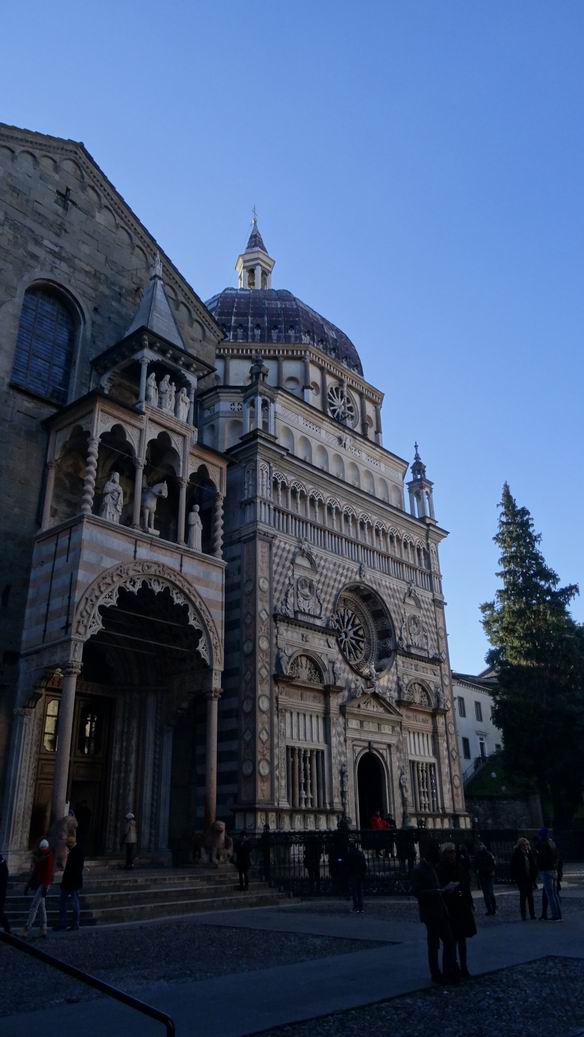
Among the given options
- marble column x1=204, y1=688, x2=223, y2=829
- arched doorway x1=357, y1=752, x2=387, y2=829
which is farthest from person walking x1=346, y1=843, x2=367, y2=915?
arched doorway x1=357, y1=752, x2=387, y2=829

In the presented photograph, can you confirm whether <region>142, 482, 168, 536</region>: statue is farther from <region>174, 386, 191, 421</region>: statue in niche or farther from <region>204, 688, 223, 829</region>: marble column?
<region>204, 688, 223, 829</region>: marble column

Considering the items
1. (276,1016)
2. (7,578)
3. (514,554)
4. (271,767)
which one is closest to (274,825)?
(271,767)

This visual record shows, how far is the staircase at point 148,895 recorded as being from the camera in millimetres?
14348

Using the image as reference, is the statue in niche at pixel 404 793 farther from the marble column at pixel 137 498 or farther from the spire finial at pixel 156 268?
the spire finial at pixel 156 268

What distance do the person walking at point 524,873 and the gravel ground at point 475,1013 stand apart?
223 inches

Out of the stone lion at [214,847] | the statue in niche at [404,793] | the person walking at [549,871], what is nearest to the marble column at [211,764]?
the stone lion at [214,847]

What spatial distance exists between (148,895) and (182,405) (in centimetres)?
1316

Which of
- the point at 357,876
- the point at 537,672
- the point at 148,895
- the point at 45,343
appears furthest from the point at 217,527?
the point at 537,672

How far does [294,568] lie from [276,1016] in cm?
1985

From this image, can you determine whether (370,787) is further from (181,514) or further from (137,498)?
(137,498)

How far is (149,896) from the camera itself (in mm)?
15664

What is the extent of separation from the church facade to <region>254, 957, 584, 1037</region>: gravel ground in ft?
35.9

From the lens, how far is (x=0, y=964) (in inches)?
392

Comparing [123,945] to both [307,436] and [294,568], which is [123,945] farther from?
[307,436]
